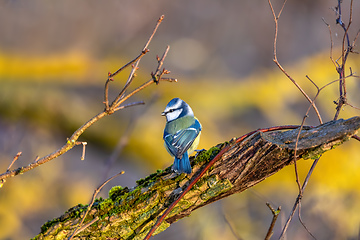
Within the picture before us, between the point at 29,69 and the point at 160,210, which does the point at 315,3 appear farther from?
the point at 160,210

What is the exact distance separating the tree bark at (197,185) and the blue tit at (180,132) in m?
0.14

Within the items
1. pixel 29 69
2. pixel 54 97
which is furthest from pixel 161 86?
pixel 29 69

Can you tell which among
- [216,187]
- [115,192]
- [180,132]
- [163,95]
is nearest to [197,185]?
[216,187]

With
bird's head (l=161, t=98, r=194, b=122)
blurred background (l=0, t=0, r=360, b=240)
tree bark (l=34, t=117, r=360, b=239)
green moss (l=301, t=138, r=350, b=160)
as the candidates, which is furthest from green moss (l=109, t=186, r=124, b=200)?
blurred background (l=0, t=0, r=360, b=240)

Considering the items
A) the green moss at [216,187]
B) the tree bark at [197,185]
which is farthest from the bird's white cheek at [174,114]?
Result: the green moss at [216,187]

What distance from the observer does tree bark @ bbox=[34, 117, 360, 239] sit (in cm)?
143

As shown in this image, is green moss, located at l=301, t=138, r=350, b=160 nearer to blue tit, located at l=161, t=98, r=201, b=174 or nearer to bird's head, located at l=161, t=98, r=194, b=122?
blue tit, located at l=161, t=98, r=201, b=174

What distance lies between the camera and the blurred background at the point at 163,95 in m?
4.32

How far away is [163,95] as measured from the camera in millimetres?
5133

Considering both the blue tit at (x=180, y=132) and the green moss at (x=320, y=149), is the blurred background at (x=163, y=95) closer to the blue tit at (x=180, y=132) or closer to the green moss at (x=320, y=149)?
the blue tit at (x=180, y=132)

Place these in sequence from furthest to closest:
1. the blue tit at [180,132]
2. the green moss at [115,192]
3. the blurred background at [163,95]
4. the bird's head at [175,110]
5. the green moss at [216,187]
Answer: the blurred background at [163,95]
the bird's head at [175,110]
the blue tit at [180,132]
the green moss at [115,192]
the green moss at [216,187]

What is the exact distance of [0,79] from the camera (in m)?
5.28

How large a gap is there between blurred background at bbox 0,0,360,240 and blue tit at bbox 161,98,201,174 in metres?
1.62

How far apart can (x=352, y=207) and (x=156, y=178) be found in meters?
3.85
